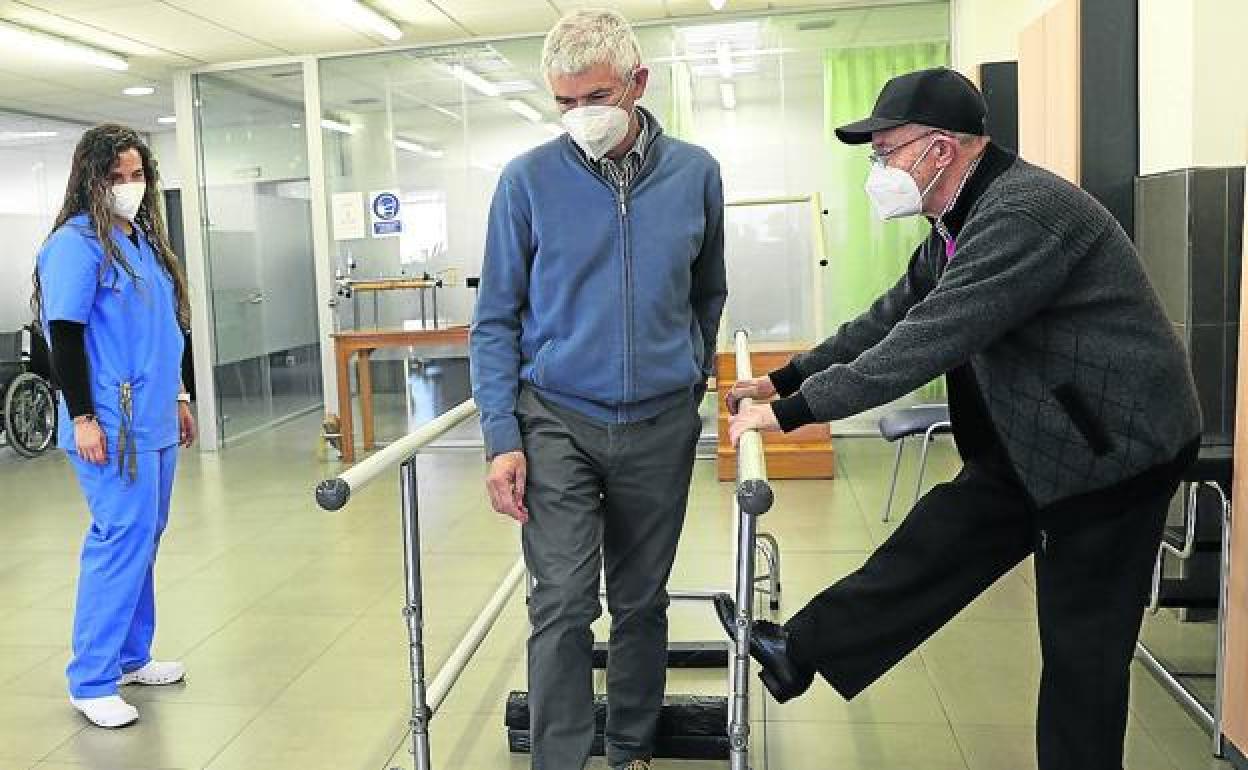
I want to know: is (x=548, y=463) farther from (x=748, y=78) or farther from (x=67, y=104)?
(x=67, y=104)

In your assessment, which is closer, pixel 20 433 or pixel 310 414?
pixel 20 433

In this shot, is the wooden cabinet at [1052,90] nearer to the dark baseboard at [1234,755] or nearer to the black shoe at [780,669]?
the dark baseboard at [1234,755]

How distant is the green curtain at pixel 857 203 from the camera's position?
22.0 feet

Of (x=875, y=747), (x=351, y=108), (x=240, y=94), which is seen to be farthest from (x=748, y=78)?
(x=875, y=747)

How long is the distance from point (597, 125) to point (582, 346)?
0.38 meters

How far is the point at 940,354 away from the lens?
175 cm

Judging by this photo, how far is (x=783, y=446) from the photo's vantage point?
580 centimetres

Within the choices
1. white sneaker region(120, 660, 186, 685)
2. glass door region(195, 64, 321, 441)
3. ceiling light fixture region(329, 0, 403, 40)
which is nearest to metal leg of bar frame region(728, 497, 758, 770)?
white sneaker region(120, 660, 186, 685)

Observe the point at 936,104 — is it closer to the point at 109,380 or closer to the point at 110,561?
the point at 109,380

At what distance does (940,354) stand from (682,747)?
4.18ft

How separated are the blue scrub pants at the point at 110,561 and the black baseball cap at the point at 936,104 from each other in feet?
6.68

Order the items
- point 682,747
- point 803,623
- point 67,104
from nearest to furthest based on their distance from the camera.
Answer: point 803,623
point 682,747
point 67,104

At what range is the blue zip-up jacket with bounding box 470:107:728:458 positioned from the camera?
1.97 m

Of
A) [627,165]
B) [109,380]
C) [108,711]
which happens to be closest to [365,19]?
[109,380]
